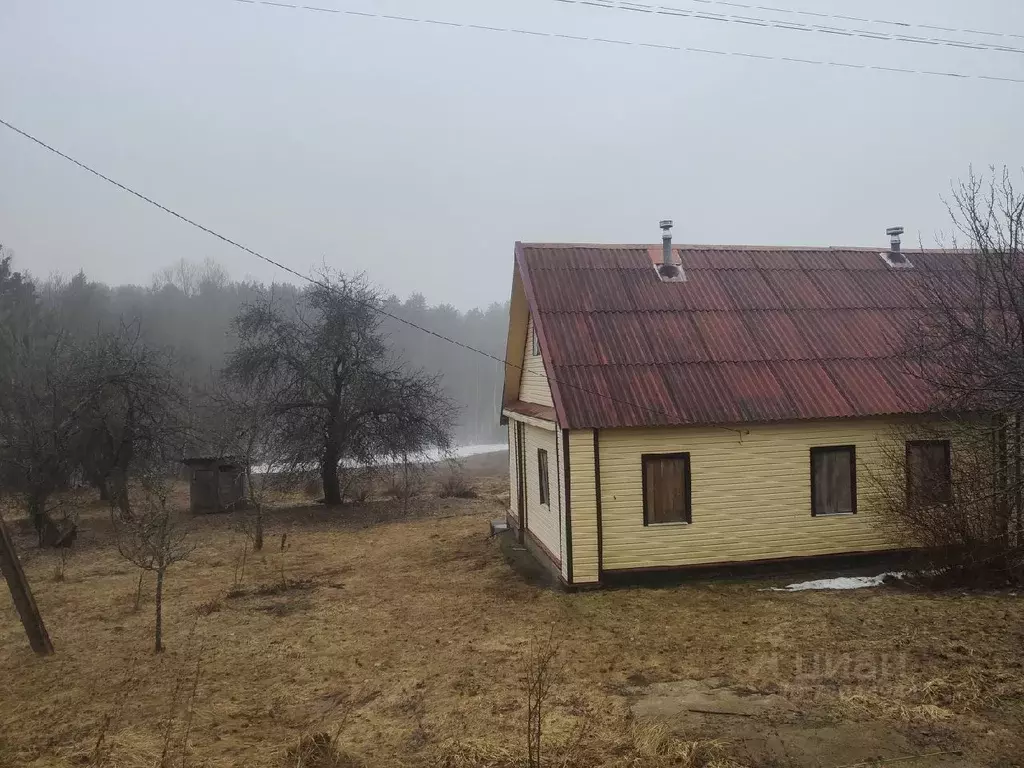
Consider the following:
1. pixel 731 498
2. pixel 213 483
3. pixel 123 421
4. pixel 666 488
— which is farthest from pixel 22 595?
pixel 213 483

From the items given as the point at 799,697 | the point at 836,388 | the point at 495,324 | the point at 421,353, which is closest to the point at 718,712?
the point at 799,697

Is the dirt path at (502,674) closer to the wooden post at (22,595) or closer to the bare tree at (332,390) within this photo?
the wooden post at (22,595)

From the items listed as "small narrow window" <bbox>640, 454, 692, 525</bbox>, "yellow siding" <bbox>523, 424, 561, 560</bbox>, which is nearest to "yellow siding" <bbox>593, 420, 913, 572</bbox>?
"small narrow window" <bbox>640, 454, 692, 525</bbox>

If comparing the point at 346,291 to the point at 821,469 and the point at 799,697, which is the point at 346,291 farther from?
the point at 799,697

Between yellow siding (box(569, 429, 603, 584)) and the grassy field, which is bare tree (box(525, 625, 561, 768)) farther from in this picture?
yellow siding (box(569, 429, 603, 584))

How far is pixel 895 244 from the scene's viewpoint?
53.7 ft

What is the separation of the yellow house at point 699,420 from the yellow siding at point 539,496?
75 millimetres

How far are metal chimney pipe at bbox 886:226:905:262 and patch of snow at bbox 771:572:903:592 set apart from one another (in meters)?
7.87

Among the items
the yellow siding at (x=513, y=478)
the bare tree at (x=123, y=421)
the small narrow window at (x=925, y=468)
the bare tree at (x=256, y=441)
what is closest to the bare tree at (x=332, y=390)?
the bare tree at (x=256, y=441)

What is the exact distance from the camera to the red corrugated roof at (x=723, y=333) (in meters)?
12.0

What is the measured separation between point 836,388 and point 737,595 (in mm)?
4187

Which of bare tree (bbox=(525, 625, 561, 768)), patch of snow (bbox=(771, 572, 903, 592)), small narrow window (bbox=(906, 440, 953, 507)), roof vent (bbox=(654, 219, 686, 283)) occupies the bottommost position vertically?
patch of snow (bbox=(771, 572, 903, 592))

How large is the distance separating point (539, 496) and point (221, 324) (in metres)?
53.8

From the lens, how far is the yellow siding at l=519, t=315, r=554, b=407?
1377 centimetres
